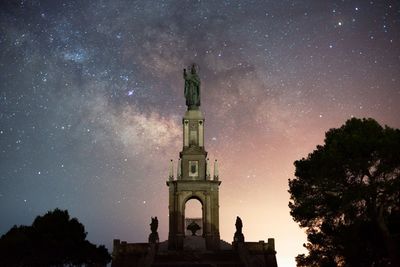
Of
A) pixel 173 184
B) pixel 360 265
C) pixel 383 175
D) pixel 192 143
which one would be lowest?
pixel 360 265

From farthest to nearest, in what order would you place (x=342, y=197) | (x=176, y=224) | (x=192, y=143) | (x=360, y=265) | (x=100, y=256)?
(x=100, y=256) → (x=192, y=143) → (x=176, y=224) → (x=360, y=265) → (x=342, y=197)

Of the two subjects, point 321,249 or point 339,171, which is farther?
point 321,249

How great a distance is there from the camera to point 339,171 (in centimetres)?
2861

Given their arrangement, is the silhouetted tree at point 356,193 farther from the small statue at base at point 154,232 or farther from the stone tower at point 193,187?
the stone tower at point 193,187

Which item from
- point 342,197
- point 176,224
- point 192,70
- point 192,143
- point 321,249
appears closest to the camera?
point 342,197

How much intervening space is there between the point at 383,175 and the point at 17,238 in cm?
3950

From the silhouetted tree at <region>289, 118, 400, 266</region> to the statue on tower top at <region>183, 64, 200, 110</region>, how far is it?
2310 centimetres

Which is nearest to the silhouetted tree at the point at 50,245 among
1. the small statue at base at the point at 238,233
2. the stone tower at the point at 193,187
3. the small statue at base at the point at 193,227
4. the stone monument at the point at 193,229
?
the stone monument at the point at 193,229

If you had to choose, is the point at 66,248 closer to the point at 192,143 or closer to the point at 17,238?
the point at 17,238

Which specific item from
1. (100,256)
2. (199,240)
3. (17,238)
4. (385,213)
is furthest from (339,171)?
(100,256)

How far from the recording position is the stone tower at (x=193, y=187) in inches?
1820

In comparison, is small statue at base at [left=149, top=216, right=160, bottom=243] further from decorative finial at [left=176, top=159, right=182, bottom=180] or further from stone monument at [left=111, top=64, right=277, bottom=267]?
decorative finial at [left=176, top=159, right=182, bottom=180]

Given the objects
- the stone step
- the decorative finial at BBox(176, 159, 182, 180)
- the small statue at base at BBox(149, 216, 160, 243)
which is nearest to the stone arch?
the decorative finial at BBox(176, 159, 182, 180)

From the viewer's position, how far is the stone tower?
46219mm
